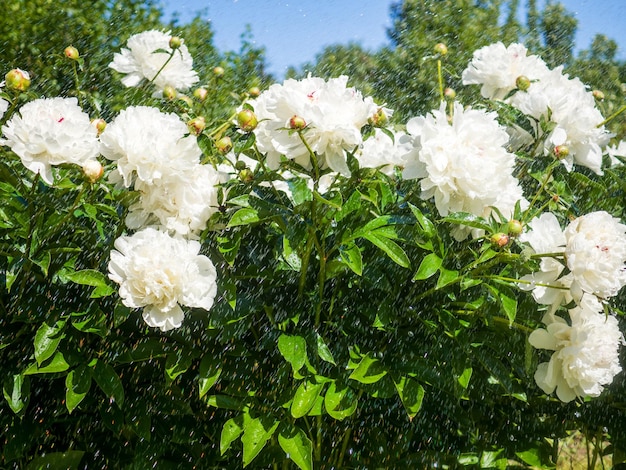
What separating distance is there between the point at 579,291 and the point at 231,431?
631 millimetres

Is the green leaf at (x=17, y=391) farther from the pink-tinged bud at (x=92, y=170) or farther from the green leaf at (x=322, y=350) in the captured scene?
the green leaf at (x=322, y=350)

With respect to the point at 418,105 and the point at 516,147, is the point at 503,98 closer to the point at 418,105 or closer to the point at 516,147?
the point at 516,147

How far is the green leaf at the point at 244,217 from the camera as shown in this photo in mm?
1205

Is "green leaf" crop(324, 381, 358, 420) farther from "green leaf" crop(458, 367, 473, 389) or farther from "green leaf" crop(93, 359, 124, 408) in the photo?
"green leaf" crop(93, 359, 124, 408)

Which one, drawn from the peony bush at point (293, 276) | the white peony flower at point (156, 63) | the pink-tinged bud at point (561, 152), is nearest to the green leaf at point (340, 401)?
the peony bush at point (293, 276)

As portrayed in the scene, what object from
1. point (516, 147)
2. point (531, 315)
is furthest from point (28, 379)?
point (516, 147)

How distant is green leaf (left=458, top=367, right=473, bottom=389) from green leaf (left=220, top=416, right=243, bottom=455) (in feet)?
1.29

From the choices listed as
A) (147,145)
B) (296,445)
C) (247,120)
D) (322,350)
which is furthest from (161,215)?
(296,445)

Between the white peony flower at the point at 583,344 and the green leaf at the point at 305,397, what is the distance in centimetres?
39

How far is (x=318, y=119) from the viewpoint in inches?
45.8

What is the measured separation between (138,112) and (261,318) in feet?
1.50

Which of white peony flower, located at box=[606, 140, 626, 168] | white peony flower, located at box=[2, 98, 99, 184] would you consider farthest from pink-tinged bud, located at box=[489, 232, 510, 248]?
white peony flower, located at box=[606, 140, 626, 168]

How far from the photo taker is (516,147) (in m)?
1.60

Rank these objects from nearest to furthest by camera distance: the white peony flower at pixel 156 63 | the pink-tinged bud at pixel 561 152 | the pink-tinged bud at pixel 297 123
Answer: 1. the pink-tinged bud at pixel 297 123
2. the pink-tinged bud at pixel 561 152
3. the white peony flower at pixel 156 63
